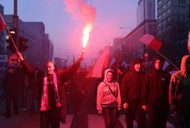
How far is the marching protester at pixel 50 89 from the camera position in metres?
8.42

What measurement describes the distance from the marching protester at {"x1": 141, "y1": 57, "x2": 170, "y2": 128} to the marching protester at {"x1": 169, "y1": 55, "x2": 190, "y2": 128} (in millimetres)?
1211

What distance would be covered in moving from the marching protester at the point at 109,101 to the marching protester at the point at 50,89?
1.10 m

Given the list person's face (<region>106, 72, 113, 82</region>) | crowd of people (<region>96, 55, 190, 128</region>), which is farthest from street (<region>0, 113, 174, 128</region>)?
person's face (<region>106, 72, 113, 82</region>)

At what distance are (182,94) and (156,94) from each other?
1.50m

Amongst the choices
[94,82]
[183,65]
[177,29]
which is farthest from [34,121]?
[177,29]

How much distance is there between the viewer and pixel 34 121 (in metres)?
13.5

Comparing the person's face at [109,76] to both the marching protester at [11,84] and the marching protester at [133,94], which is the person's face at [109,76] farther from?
the marching protester at [11,84]

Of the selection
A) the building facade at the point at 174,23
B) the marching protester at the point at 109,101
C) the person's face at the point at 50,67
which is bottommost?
the marching protester at the point at 109,101

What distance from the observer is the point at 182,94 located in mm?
7988

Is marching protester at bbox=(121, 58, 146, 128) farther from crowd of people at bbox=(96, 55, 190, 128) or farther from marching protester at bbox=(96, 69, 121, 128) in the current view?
marching protester at bbox=(96, 69, 121, 128)

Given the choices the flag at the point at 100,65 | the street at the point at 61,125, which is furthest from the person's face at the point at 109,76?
the flag at the point at 100,65

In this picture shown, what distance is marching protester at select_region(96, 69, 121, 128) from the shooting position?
938cm

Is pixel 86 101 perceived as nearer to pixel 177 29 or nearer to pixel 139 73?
pixel 139 73

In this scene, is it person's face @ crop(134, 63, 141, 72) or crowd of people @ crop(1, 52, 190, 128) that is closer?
crowd of people @ crop(1, 52, 190, 128)
